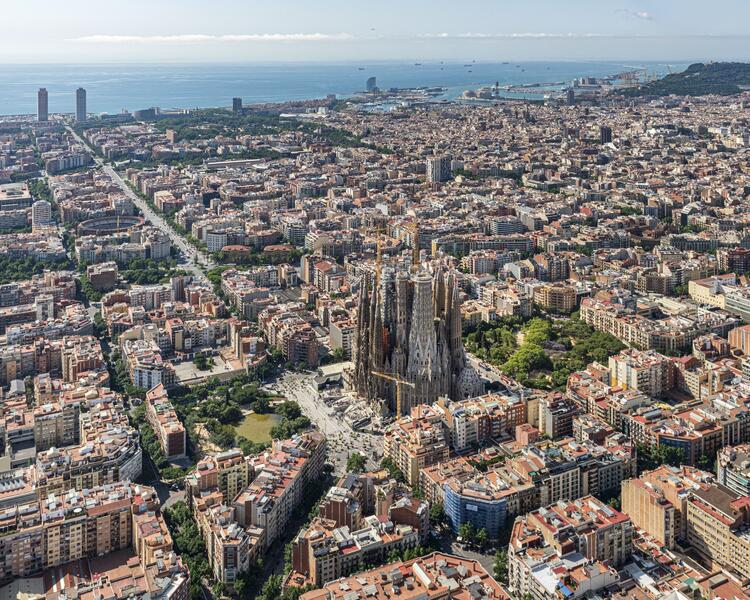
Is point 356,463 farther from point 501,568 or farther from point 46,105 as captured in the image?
point 46,105

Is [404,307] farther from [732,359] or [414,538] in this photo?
[732,359]

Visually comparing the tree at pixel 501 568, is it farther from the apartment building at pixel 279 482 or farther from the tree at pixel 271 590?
the apartment building at pixel 279 482

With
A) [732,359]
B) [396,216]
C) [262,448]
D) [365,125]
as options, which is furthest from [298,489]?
[365,125]

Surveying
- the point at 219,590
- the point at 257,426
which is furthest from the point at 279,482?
the point at 257,426

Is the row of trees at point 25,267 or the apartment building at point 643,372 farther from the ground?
the row of trees at point 25,267

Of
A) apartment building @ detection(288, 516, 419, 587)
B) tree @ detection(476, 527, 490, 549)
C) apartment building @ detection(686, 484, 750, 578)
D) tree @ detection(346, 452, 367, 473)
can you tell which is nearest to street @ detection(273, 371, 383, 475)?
tree @ detection(346, 452, 367, 473)

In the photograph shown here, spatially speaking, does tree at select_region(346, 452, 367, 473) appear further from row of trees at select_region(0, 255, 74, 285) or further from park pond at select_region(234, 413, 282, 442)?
row of trees at select_region(0, 255, 74, 285)

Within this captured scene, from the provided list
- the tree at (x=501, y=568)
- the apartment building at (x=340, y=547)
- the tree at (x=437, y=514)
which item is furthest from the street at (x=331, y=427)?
the tree at (x=501, y=568)
